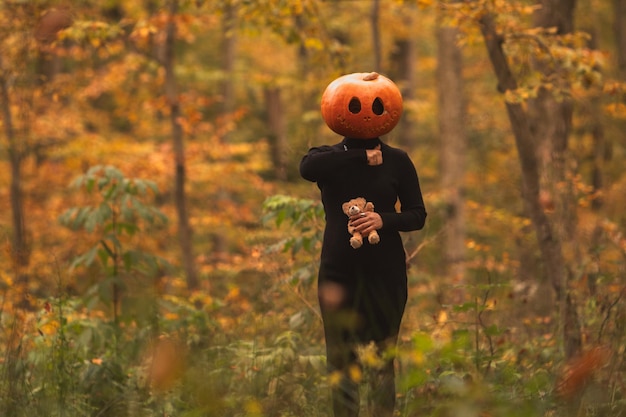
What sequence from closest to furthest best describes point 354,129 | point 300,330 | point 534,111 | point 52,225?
1. point 354,129
2. point 300,330
3. point 534,111
4. point 52,225

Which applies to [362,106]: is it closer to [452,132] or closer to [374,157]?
[374,157]

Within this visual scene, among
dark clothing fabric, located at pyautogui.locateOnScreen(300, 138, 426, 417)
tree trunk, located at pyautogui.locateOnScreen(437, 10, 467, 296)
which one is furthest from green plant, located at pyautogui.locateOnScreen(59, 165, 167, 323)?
tree trunk, located at pyautogui.locateOnScreen(437, 10, 467, 296)

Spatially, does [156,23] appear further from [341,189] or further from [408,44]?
[408,44]

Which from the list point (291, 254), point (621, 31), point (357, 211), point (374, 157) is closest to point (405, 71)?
point (621, 31)

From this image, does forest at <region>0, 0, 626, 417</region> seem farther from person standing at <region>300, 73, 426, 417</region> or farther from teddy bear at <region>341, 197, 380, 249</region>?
teddy bear at <region>341, 197, 380, 249</region>

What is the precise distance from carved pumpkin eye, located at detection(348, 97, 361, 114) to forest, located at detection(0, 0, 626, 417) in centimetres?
109

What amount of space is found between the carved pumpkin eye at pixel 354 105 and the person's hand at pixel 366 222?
50 centimetres

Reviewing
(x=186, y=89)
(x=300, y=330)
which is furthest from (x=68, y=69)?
(x=300, y=330)

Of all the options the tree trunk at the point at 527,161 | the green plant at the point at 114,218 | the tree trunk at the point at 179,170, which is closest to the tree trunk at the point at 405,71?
the tree trunk at the point at 179,170

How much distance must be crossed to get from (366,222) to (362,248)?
0.18 m

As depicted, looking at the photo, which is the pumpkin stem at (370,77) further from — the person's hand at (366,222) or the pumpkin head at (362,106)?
the person's hand at (366,222)

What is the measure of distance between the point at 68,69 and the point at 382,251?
71.7 ft

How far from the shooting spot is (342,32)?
21531 mm

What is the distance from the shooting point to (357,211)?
4.04 metres
